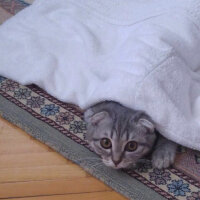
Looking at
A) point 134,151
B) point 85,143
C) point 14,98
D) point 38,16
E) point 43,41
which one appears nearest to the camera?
point 134,151

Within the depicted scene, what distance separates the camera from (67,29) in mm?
1710

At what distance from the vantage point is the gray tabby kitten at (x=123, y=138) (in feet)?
3.99

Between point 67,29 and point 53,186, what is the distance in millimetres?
770

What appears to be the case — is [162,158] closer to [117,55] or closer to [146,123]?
[146,123]

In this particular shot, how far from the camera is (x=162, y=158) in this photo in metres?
1.30

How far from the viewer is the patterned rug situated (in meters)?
1.22

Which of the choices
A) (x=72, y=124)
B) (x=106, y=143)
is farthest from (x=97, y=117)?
(x=72, y=124)

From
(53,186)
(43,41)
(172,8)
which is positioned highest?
(172,8)

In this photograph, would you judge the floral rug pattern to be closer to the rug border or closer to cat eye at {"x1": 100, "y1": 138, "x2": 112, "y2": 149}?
the rug border

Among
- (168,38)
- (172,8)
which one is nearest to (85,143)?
(168,38)

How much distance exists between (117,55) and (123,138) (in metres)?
0.40

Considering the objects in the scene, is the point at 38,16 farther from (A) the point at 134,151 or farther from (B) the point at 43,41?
(A) the point at 134,151

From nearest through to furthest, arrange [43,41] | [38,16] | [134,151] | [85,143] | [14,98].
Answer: [134,151] < [85,143] < [14,98] < [43,41] < [38,16]

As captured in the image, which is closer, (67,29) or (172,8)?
(172,8)
